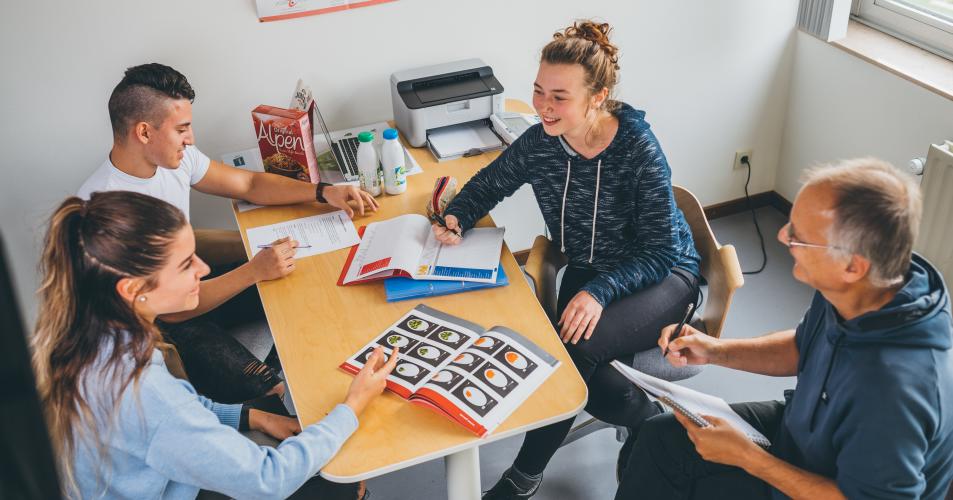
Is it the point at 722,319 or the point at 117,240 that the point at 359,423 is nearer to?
the point at 117,240

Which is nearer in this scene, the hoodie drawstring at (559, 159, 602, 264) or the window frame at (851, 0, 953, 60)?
the hoodie drawstring at (559, 159, 602, 264)

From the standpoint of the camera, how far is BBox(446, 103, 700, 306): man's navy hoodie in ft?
6.57

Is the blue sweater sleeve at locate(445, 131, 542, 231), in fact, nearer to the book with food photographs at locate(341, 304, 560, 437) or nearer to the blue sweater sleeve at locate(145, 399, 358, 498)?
the book with food photographs at locate(341, 304, 560, 437)

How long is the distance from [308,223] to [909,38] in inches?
89.2

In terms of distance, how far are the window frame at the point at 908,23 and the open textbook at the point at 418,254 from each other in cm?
182

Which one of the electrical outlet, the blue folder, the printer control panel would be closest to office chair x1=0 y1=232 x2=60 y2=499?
the blue folder

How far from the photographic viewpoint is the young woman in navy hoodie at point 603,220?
1.99 m

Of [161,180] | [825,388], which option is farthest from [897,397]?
[161,180]

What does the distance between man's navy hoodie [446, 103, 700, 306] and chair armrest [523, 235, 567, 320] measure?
0.13ft

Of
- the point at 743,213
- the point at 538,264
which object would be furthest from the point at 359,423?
the point at 743,213

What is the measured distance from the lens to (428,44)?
2.74 metres

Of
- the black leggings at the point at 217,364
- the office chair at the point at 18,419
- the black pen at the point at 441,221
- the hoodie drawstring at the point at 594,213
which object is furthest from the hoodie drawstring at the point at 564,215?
the office chair at the point at 18,419

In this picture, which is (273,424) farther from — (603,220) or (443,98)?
(443,98)

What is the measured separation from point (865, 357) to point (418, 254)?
1051mm
